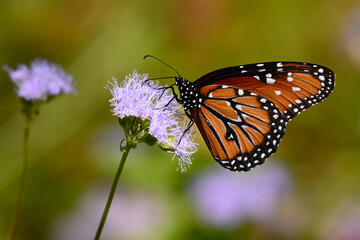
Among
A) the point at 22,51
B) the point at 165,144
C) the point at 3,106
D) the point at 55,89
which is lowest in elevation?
the point at 165,144

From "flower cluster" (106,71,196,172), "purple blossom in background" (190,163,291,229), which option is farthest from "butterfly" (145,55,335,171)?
"purple blossom in background" (190,163,291,229)

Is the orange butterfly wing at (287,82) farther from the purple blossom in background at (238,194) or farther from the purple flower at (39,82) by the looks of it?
the purple blossom in background at (238,194)

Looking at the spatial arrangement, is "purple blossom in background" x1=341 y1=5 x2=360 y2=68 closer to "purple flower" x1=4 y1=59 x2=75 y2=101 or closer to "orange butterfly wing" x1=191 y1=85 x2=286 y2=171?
"orange butterfly wing" x1=191 y1=85 x2=286 y2=171

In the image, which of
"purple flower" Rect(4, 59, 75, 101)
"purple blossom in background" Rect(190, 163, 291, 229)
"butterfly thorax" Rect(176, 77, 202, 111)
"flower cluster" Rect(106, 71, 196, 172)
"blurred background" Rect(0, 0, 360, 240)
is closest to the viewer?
"flower cluster" Rect(106, 71, 196, 172)

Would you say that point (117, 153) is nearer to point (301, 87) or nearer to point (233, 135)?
point (233, 135)

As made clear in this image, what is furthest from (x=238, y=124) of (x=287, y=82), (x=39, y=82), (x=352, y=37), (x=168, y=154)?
(x=352, y=37)

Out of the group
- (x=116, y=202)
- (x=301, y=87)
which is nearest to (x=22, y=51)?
(x=116, y=202)

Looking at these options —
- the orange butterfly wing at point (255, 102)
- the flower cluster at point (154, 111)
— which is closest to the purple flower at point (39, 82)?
the flower cluster at point (154, 111)
